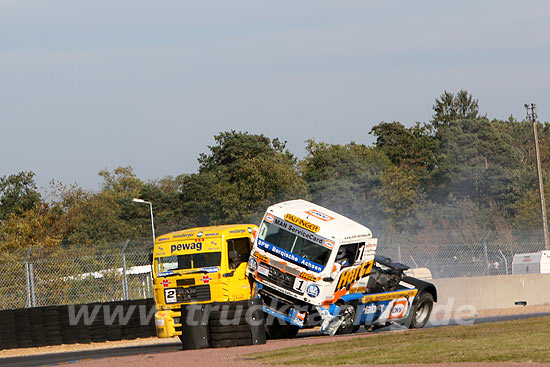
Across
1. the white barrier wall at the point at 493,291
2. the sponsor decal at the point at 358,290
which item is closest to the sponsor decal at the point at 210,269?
the sponsor decal at the point at 358,290

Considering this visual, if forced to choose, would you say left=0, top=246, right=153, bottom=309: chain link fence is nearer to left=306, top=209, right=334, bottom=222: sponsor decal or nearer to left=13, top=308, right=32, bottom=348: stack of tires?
left=13, top=308, right=32, bottom=348: stack of tires

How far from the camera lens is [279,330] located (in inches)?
802

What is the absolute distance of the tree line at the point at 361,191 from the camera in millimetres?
69375

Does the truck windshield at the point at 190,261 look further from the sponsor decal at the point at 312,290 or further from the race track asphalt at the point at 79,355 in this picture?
the sponsor decal at the point at 312,290

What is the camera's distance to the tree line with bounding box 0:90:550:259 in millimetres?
69375

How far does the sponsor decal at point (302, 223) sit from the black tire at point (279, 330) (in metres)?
2.44

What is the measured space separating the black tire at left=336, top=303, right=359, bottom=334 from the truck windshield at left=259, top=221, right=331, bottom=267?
4.22ft

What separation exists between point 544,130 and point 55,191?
76168 millimetres

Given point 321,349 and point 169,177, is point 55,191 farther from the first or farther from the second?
point 321,349

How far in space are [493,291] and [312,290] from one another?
1272 centimetres

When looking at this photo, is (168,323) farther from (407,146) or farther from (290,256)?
(407,146)

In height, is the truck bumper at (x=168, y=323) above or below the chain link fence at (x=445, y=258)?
above

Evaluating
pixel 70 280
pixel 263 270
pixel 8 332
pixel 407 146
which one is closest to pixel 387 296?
pixel 263 270

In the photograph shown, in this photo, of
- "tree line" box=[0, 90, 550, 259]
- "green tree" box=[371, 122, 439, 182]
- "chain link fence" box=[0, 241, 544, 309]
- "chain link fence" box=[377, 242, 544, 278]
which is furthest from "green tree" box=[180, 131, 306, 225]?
"chain link fence" box=[0, 241, 544, 309]
